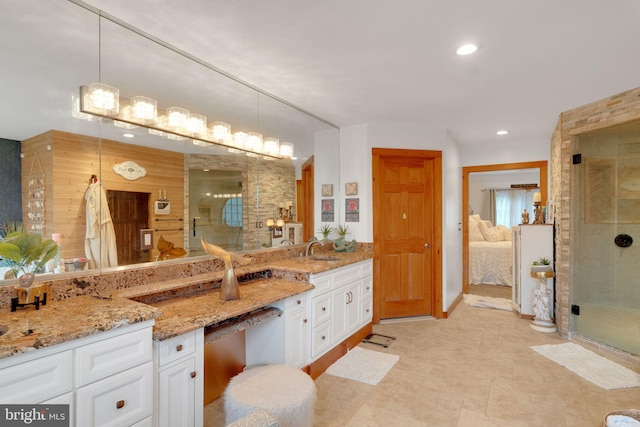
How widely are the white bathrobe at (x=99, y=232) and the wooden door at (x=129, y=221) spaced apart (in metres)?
0.03

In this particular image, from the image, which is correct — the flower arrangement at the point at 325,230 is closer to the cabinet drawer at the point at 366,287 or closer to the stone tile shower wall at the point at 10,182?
the cabinet drawer at the point at 366,287

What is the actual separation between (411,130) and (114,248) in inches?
136

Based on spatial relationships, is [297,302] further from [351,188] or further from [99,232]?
[351,188]

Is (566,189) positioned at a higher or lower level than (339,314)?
higher

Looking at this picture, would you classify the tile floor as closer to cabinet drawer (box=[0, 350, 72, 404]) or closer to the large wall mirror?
cabinet drawer (box=[0, 350, 72, 404])

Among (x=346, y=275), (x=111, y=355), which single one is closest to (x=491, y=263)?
(x=346, y=275)

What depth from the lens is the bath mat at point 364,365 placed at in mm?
2729

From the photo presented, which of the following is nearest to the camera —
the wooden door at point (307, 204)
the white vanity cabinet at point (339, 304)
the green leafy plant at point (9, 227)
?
the green leafy plant at point (9, 227)

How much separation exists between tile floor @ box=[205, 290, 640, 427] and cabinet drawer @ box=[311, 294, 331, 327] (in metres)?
0.47

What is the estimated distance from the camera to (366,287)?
3670 millimetres

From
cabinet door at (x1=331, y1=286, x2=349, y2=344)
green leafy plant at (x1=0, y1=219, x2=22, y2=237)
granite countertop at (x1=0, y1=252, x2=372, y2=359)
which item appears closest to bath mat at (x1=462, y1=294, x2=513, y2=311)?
cabinet door at (x1=331, y1=286, x2=349, y2=344)

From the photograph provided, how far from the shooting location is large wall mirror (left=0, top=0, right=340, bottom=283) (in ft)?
5.60

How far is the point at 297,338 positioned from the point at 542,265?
320 centimetres

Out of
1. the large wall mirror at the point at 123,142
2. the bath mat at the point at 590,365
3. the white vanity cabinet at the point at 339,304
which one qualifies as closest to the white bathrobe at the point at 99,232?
the large wall mirror at the point at 123,142
